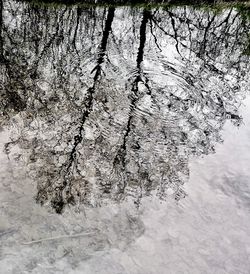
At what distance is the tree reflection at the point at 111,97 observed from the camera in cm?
564

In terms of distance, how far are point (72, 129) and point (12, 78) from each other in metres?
2.22

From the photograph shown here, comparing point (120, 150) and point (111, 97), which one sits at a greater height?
point (111, 97)

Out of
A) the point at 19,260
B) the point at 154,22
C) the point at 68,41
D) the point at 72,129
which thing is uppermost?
the point at 154,22

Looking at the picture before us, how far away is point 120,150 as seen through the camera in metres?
6.19

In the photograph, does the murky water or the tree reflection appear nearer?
the murky water

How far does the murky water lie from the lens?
15.3 feet

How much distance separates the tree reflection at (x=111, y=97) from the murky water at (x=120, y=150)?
1.0 inches

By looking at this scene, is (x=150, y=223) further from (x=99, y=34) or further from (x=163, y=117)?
(x=99, y=34)

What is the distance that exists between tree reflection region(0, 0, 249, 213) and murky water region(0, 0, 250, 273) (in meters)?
0.03

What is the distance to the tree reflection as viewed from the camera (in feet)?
18.5

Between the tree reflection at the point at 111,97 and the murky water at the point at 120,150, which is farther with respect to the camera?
the tree reflection at the point at 111,97

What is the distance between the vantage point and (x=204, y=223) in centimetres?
522

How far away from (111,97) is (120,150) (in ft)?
5.77

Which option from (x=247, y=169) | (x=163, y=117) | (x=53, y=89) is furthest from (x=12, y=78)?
(x=247, y=169)
